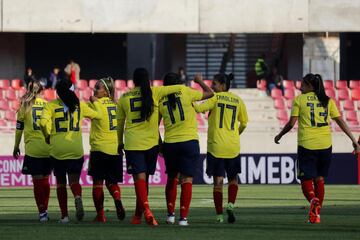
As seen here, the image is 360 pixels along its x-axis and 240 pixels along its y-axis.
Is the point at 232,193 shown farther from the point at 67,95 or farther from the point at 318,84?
the point at 67,95

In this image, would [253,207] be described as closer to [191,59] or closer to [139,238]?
[139,238]

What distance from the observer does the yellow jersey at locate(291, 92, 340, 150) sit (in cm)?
1619

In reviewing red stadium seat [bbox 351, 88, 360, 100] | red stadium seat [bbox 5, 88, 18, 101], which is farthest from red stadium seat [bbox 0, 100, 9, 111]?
red stadium seat [bbox 351, 88, 360, 100]

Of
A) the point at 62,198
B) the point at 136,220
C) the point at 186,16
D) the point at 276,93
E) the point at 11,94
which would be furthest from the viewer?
the point at 186,16

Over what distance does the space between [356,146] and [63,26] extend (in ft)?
75.2

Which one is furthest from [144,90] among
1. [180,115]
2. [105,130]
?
[105,130]

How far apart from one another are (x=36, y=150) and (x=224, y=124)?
2.59 metres

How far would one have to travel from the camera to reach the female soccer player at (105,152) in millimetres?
16188

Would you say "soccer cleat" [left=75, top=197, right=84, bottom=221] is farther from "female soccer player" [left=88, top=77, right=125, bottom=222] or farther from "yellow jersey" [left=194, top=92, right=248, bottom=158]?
"yellow jersey" [left=194, top=92, right=248, bottom=158]

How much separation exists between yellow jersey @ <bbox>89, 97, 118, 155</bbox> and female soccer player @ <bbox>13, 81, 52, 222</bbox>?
78 centimetres

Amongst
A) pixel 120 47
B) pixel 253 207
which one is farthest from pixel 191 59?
pixel 253 207

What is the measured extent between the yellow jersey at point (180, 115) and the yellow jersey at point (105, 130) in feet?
3.20

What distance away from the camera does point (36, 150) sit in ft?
A: 54.4

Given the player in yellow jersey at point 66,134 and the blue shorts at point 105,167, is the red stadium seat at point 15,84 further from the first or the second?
the player in yellow jersey at point 66,134
